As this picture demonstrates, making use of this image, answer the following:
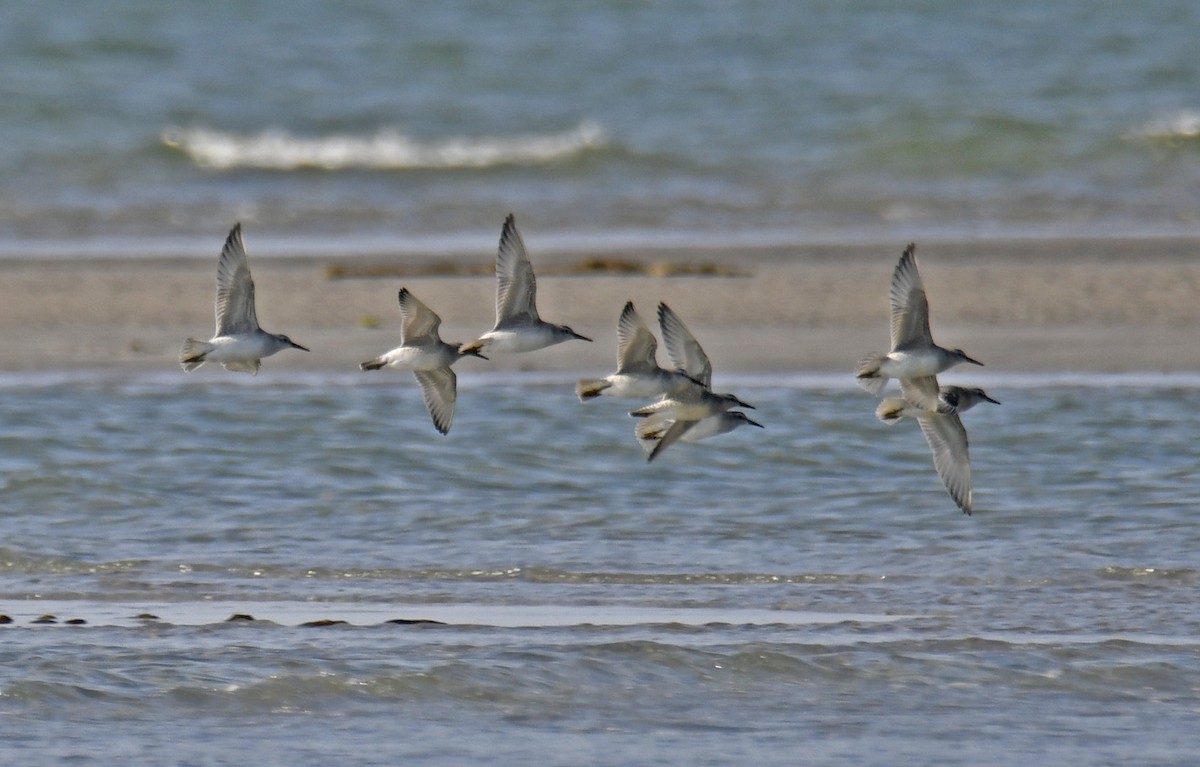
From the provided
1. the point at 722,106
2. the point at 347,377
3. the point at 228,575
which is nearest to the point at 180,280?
the point at 347,377

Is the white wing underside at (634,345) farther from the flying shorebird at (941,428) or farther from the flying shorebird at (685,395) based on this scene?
the flying shorebird at (941,428)

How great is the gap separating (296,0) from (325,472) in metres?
24.1

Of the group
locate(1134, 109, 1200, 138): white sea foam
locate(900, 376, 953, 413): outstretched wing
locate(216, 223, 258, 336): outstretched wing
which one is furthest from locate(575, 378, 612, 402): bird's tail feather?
locate(1134, 109, 1200, 138): white sea foam

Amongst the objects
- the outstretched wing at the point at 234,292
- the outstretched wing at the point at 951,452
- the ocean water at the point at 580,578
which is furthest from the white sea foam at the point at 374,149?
the outstretched wing at the point at 234,292

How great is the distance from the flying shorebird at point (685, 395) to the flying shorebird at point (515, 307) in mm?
435

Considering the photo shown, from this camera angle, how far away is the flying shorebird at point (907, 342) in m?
7.72

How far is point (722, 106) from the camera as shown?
26531 mm

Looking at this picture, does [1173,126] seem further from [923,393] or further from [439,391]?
[439,391]

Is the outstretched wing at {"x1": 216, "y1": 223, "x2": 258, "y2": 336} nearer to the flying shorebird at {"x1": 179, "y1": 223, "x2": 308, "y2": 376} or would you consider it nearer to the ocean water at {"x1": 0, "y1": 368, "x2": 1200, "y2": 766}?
the flying shorebird at {"x1": 179, "y1": 223, "x2": 308, "y2": 376}

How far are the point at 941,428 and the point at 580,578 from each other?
177cm

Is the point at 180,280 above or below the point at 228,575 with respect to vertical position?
above

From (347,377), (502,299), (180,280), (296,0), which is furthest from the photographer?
(296,0)

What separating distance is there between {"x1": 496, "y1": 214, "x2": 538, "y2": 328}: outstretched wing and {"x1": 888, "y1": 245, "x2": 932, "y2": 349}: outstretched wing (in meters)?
1.35

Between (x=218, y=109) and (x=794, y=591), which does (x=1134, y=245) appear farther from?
(x=218, y=109)
